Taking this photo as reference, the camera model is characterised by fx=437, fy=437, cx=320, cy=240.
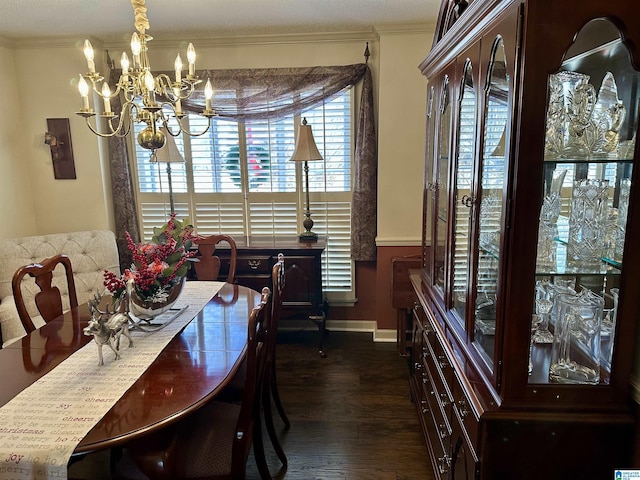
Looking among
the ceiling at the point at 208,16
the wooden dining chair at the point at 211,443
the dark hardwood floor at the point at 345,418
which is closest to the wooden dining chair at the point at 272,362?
the dark hardwood floor at the point at 345,418

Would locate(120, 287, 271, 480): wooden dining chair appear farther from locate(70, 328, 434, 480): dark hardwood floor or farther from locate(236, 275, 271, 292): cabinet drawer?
locate(236, 275, 271, 292): cabinet drawer

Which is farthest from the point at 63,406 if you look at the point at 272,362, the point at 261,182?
the point at 261,182

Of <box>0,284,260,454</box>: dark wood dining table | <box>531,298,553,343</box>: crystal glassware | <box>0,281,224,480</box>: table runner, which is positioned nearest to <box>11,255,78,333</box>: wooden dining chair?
<box>0,284,260,454</box>: dark wood dining table

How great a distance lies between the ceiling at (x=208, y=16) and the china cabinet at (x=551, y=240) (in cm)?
152

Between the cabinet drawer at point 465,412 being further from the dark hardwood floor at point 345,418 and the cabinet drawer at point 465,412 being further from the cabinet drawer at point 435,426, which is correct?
Answer: the dark hardwood floor at point 345,418

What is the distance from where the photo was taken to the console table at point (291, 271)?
331cm

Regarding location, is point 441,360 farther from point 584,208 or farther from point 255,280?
point 255,280

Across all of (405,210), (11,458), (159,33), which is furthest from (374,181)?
(11,458)

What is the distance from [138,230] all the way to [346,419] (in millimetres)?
2348

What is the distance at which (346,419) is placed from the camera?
2.59m

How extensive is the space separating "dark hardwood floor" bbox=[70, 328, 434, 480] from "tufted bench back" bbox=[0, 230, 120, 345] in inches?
55.4

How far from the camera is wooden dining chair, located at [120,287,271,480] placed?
4.86 ft

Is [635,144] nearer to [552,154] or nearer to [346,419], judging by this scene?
[552,154]

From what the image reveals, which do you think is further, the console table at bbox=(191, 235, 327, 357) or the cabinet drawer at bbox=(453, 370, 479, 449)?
the console table at bbox=(191, 235, 327, 357)
